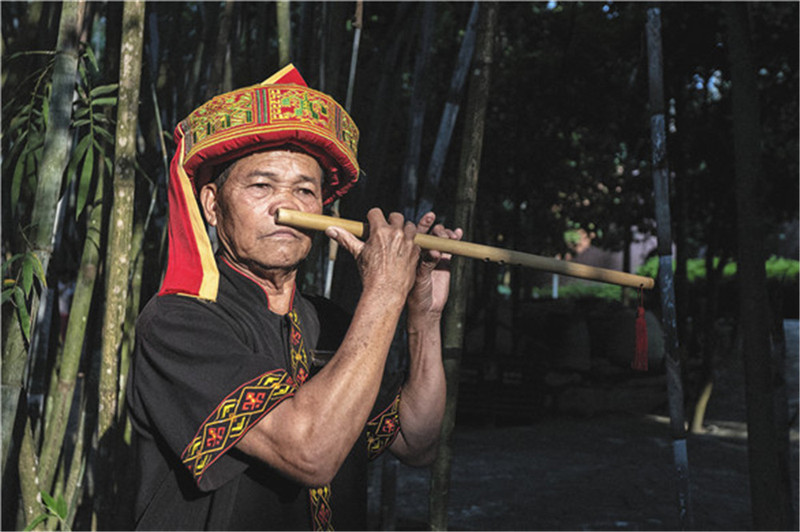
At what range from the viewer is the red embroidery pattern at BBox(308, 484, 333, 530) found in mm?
1733

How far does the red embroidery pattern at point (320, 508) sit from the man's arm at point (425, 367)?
27cm

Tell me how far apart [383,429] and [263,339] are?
0.38m

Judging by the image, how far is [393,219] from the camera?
5.45 ft

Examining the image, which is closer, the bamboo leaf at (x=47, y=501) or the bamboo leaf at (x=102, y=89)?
the bamboo leaf at (x=47, y=501)

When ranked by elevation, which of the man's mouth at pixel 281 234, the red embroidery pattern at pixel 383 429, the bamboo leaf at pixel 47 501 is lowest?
the bamboo leaf at pixel 47 501

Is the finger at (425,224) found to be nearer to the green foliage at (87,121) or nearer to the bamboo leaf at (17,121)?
the green foliage at (87,121)

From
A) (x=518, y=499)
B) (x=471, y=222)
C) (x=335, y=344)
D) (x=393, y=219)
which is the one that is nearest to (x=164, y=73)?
(x=471, y=222)

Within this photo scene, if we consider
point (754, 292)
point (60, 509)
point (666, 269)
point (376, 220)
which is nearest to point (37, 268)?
point (60, 509)

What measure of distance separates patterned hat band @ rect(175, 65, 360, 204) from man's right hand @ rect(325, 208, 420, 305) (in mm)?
219

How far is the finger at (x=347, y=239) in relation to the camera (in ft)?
5.39

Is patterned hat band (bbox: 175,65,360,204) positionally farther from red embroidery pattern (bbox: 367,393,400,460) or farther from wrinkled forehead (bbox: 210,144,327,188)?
red embroidery pattern (bbox: 367,393,400,460)

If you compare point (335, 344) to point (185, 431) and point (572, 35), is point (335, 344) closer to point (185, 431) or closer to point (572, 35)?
point (185, 431)

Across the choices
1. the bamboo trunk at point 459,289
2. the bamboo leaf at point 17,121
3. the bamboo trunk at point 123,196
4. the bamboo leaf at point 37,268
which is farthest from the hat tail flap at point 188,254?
the bamboo leaf at point 17,121

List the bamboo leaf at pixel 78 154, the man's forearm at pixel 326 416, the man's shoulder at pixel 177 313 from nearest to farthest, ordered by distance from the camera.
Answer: the man's forearm at pixel 326 416
the man's shoulder at pixel 177 313
the bamboo leaf at pixel 78 154
